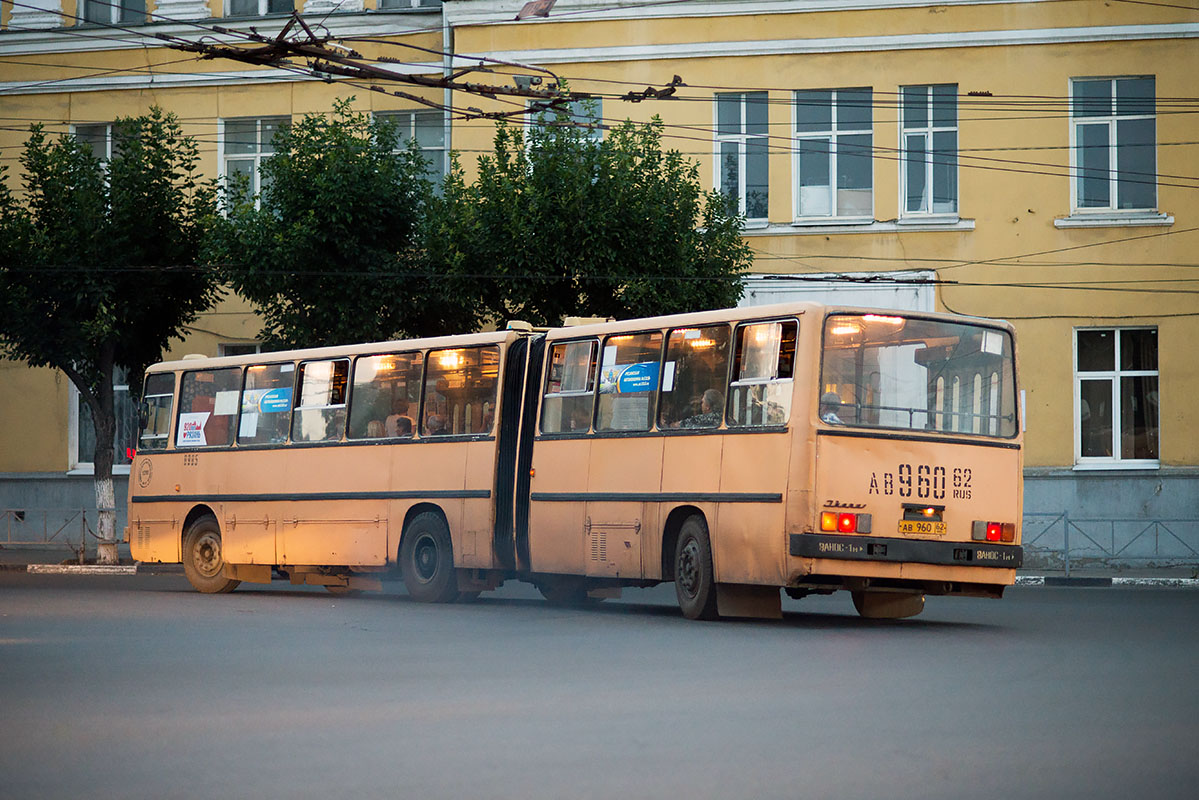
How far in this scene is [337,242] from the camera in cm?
2731

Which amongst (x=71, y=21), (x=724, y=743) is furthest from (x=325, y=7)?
(x=724, y=743)

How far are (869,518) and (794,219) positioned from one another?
15890 mm

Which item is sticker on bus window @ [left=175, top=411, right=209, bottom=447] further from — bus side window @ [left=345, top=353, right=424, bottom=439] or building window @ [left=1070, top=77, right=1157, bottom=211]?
building window @ [left=1070, top=77, right=1157, bottom=211]

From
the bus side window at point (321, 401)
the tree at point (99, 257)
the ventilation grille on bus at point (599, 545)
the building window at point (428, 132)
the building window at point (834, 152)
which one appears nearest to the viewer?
the ventilation grille on bus at point (599, 545)

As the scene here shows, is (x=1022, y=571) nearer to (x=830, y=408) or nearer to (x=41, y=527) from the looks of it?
(x=830, y=408)

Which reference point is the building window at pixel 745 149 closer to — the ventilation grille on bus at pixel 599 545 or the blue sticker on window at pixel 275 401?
the blue sticker on window at pixel 275 401

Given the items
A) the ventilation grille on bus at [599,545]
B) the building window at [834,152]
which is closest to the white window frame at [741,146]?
the building window at [834,152]

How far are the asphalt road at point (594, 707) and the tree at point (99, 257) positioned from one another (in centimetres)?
1261

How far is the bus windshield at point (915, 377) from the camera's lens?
1600 centimetres

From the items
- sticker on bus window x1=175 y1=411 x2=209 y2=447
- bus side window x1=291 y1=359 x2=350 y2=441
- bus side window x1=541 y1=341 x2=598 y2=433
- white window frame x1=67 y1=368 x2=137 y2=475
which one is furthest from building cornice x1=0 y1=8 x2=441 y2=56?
bus side window x1=541 y1=341 x2=598 y2=433

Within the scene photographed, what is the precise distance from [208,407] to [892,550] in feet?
36.8

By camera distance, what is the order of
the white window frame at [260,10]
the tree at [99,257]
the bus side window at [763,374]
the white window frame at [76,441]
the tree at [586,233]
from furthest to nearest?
A: 1. the white window frame at [76,441]
2. the white window frame at [260,10]
3. the tree at [99,257]
4. the tree at [586,233]
5. the bus side window at [763,374]

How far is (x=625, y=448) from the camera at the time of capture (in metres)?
18.2

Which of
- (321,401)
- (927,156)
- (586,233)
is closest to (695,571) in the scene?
(321,401)
